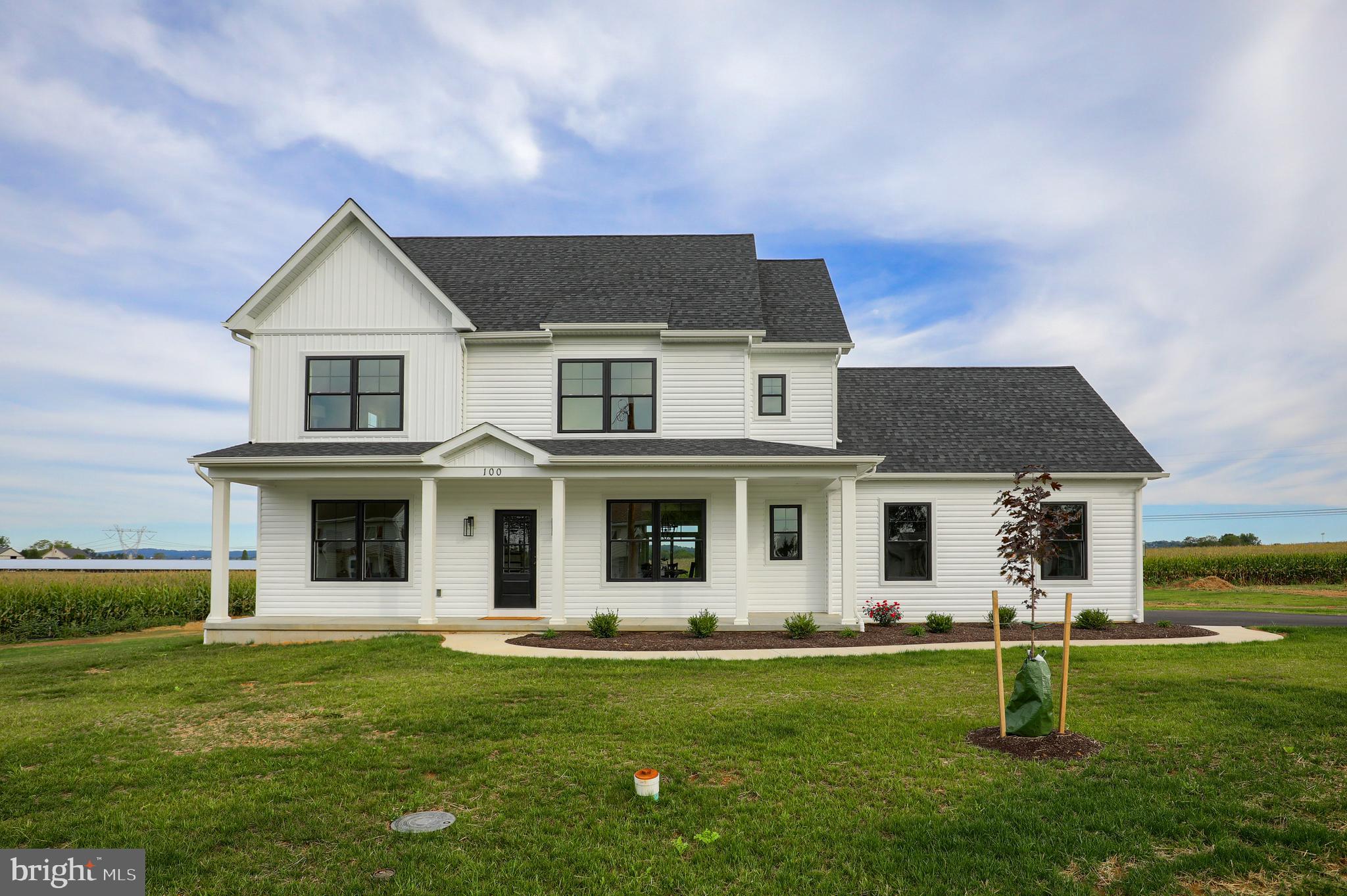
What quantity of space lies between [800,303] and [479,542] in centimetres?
992

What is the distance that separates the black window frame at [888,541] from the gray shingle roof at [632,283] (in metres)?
4.17

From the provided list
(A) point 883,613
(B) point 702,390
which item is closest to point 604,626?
(B) point 702,390

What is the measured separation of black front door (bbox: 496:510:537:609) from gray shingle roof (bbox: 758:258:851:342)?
714 centimetres

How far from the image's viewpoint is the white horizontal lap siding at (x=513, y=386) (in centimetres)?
1683

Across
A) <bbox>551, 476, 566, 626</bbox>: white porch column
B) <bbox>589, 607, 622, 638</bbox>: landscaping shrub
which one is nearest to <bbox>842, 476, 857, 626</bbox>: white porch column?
<bbox>589, 607, 622, 638</bbox>: landscaping shrub

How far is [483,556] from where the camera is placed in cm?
1659

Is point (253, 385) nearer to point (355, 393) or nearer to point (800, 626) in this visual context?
point (355, 393)

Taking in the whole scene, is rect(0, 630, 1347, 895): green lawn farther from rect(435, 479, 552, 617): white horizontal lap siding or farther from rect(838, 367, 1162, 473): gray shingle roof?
rect(838, 367, 1162, 473): gray shingle roof

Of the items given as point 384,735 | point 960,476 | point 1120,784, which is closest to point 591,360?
point 960,476

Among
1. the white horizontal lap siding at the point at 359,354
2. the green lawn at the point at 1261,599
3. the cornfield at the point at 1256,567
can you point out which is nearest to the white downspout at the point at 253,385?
the white horizontal lap siding at the point at 359,354

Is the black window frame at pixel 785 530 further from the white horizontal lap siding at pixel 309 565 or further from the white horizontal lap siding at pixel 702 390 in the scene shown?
the white horizontal lap siding at pixel 309 565

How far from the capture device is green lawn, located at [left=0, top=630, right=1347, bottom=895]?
15.7 feet

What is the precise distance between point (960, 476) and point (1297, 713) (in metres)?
9.30

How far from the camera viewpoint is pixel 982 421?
1908 centimetres
